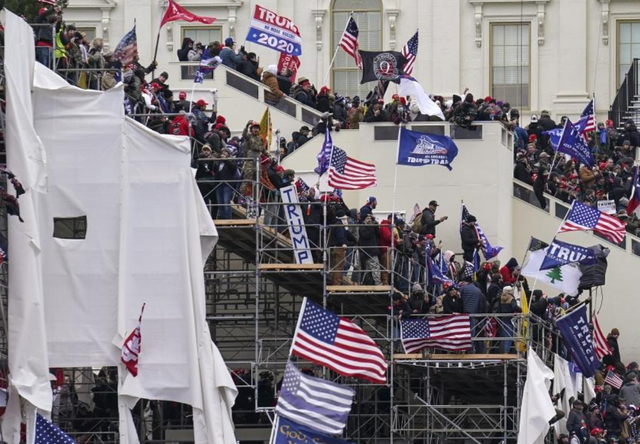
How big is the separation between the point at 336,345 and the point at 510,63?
25.3m

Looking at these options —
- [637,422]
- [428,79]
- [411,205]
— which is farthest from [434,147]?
[428,79]

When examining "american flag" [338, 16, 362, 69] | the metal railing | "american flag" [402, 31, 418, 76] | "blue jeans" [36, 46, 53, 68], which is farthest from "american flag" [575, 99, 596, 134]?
"blue jeans" [36, 46, 53, 68]

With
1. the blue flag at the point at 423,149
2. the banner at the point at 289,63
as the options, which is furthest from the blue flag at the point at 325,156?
the banner at the point at 289,63

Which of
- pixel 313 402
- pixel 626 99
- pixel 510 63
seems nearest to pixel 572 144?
pixel 313 402

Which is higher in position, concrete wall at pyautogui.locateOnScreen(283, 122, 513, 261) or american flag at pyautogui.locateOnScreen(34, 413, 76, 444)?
concrete wall at pyautogui.locateOnScreen(283, 122, 513, 261)

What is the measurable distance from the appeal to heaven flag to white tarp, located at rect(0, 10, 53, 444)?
1234 centimetres

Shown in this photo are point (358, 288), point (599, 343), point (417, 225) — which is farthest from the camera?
point (417, 225)

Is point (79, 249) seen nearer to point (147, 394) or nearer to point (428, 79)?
point (147, 394)

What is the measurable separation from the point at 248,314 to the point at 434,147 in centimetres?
560

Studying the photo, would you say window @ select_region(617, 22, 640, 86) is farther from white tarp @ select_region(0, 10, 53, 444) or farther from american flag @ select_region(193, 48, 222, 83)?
white tarp @ select_region(0, 10, 53, 444)

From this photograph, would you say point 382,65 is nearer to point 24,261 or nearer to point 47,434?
point 24,261

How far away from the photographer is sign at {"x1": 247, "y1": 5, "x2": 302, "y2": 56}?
271 feet

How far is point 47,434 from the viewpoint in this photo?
64.1 meters

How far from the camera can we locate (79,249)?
68000 millimetres
